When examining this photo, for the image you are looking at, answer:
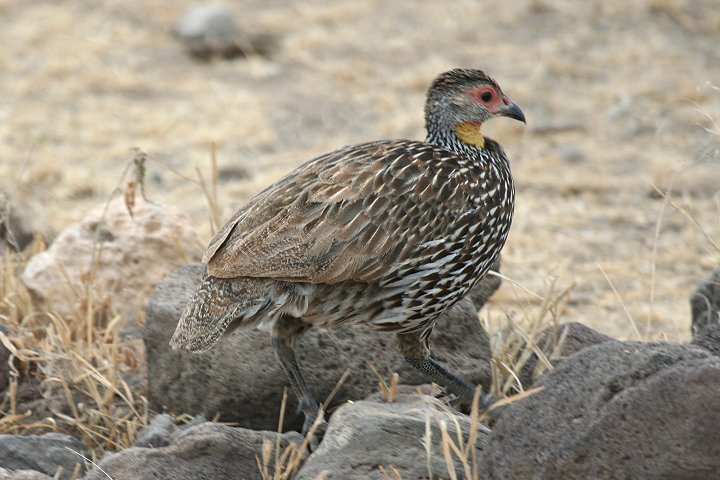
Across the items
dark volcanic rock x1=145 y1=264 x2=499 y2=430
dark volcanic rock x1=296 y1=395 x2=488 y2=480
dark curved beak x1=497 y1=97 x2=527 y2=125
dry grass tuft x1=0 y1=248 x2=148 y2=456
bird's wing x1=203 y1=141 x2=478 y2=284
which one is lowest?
dry grass tuft x1=0 y1=248 x2=148 y2=456

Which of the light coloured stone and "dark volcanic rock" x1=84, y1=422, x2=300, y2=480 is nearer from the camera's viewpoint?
"dark volcanic rock" x1=84, y1=422, x2=300, y2=480

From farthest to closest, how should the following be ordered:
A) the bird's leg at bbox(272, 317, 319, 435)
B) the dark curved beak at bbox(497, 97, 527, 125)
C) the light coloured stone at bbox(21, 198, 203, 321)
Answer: the light coloured stone at bbox(21, 198, 203, 321)
the dark curved beak at bbox(497, 97, 527, 125)
the bird's leg at bbox(272, 317, 319, 435)

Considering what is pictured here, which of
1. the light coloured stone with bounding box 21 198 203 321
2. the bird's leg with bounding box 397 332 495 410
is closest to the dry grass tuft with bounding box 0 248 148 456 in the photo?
the light coloured stone with bounding box 21 198 203 321

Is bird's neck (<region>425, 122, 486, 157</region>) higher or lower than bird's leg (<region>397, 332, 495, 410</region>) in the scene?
higher

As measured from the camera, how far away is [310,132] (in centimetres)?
941

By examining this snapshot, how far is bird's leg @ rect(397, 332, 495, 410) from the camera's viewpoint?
14.8 ft

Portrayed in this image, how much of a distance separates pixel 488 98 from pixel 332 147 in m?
4.10

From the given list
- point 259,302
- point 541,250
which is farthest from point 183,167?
point 259,302

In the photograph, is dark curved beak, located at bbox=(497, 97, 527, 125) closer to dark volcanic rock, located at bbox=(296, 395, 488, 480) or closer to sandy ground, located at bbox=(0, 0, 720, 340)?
dark volcanic rock, located at bbox=(296, 395, 488, 480)

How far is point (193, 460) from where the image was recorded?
12.8 ft

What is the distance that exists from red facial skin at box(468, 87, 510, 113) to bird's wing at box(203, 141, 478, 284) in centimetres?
51

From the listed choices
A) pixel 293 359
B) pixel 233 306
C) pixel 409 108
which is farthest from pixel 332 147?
pixel 233 306

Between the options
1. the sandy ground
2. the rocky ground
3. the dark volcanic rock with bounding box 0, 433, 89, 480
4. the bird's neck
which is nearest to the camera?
the rocky ground

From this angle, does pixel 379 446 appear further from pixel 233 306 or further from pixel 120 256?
pixel 120 256
